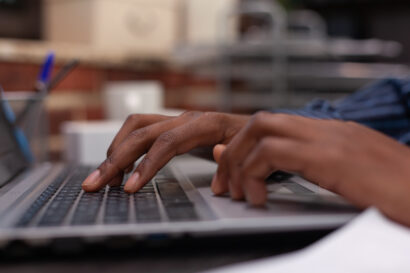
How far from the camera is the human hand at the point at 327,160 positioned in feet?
0.97

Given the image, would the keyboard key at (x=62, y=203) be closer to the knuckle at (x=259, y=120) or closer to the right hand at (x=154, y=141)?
the right hand at (x=154, y=141)

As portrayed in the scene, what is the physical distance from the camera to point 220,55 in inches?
67.4

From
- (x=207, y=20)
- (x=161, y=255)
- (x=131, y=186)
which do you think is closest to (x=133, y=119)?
(x=131, y=186)

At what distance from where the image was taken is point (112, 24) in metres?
1.44

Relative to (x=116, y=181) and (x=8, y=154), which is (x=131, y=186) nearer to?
(x=116, y=181)

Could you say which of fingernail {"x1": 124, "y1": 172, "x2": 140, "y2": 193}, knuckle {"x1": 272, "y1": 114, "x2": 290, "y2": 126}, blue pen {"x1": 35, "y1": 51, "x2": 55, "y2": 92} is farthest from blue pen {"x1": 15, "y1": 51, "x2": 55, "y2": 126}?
knuckle {"x1": 272, "y1": 114, "x2": 290, "y2": 126}

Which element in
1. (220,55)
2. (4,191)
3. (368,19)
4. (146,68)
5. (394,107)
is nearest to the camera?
(4,191)

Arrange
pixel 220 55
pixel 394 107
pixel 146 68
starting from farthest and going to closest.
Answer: pixel 220 55 < pixel 146 68 < pixel 394 107

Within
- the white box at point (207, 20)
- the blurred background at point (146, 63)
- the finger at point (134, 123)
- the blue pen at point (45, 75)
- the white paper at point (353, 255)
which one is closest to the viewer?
the white paper at point (353, 255)

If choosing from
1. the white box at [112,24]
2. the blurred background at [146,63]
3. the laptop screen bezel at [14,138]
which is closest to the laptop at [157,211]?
the laptop screen bezel at [14,138]

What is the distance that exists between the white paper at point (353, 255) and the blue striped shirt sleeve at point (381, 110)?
30 centimetres

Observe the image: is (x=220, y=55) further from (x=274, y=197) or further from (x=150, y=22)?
(x=274, y=197)

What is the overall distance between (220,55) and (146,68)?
0.32 metres

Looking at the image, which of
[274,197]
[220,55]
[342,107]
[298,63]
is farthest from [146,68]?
[274,197]
